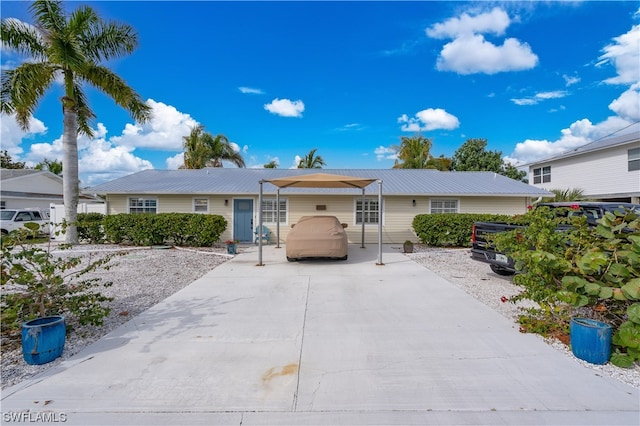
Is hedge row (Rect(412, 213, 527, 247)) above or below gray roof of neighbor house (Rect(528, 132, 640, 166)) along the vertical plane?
below

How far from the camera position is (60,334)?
3504 mm

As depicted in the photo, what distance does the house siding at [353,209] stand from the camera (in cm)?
1390

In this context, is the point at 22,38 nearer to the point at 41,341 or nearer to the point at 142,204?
the point at 142,204

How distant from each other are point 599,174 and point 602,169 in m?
0.32

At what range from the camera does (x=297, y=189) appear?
45.8ft

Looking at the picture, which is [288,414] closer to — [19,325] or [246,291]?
[19,325]

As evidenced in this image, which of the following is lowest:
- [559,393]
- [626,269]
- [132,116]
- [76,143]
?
[559,393]

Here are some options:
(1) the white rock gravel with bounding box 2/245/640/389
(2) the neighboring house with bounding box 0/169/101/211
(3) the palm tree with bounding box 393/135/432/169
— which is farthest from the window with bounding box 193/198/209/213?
(3) the palm tree with bounding box 393/135/432/169

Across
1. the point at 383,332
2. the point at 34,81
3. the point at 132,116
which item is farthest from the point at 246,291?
the point at 34,81

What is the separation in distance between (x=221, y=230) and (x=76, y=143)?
6.37 metres

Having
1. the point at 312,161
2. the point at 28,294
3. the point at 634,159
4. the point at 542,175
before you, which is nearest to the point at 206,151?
the point at 312,161

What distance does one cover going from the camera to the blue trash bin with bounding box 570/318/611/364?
3.37 meters

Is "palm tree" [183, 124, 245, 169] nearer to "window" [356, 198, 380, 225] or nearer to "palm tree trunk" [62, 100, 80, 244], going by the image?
"palm tree trunk" [62, 100, 80, 244]

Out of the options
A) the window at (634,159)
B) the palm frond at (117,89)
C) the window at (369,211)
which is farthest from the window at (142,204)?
the window at (634,159)
